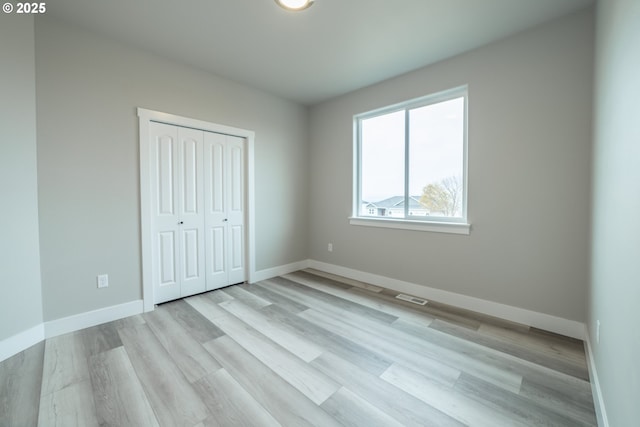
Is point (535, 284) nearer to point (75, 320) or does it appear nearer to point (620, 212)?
point (620, 212)

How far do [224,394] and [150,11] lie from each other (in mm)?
2942

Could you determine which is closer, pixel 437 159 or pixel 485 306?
pixel 485 306

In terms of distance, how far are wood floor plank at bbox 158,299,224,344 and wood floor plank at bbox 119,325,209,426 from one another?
0.27 metres

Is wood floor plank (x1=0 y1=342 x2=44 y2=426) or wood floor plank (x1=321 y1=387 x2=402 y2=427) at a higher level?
wood floor plank (x1=0 y1=342 x2=44 y2=426)

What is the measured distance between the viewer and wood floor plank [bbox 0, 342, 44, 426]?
1.38 m

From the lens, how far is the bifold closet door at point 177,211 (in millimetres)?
2818

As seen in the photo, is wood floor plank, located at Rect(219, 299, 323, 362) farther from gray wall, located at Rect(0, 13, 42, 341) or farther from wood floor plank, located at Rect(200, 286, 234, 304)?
gray wall, located at Rect(0, 13, 42, 341)

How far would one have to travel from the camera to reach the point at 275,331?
7.53ft

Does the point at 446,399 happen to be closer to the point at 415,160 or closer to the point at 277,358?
the point at 277,358

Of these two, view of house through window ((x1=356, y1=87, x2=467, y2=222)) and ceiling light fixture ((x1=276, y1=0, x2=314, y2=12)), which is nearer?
ceiling light fixture ((x1=276, y1=0, x2=314, y2=12))

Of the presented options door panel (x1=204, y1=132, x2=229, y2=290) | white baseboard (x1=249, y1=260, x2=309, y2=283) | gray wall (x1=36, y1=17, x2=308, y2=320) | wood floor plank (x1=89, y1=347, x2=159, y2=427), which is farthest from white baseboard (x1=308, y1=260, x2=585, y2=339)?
gray wall (x1=36, y1=17, x2=308, y2=320)

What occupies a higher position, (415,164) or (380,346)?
(415,164)

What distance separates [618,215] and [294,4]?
96.1 inches

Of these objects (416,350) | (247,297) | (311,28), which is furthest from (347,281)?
(311,28)
